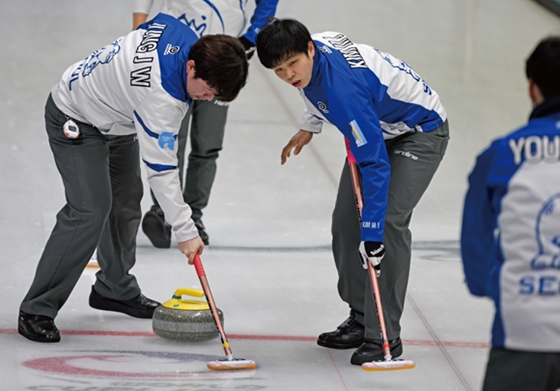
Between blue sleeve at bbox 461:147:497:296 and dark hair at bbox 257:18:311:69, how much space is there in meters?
1.22

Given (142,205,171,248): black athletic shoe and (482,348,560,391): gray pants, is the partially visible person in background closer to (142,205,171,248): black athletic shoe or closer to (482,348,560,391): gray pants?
(142,205,171,248): black athletic shoe

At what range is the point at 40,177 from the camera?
19.7 ft

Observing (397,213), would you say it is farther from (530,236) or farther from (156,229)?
(156,229)

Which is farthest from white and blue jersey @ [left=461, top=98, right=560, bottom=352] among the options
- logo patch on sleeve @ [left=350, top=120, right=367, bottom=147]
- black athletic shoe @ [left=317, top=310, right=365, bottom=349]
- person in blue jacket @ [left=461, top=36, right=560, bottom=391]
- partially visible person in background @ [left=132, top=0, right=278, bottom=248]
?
partially visible person in background @ [left=132, top=0, right=278, bottom=248]

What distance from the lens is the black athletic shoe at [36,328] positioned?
393 centimetres

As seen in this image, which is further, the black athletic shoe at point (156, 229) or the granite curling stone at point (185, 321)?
the black athletic shoe at point (156, 229)

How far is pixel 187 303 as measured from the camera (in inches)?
158

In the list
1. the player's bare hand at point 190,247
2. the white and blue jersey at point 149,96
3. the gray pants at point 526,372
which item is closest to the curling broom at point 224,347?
the player's bare hand at point 190,247

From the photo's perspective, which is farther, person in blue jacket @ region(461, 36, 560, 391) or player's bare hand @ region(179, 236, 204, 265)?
player's bare hand @ region(179, 236, 204, 265)

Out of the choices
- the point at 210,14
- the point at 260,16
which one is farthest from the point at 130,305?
the point at 260,16

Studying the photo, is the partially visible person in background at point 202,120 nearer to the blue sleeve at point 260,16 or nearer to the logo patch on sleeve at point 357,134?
the blue sleeve at point 260,16

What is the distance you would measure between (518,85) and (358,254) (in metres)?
5.16

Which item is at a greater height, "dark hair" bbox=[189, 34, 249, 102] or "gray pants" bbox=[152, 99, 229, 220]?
"dark hair" bbox=[189, 34, 249, 102]

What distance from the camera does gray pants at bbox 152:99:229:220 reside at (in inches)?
205
